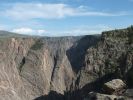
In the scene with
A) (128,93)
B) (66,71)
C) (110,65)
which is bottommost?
(66,71)

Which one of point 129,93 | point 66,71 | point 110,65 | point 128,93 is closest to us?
point 129,93

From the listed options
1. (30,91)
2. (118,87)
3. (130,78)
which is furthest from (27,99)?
(118,87)

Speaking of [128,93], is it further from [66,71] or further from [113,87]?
[66,71]

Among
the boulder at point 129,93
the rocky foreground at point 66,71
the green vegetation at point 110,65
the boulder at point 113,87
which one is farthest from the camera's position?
the green vegetation at point 110,65

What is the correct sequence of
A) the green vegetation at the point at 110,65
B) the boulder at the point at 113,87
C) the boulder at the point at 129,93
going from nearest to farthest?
the boulder at the point at 129,93 → the boulder at the point at 113,87 → the green vegetation at the point at 110,65

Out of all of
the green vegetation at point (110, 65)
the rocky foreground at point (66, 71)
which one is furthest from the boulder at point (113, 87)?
the green vegetation at point (110, 65)

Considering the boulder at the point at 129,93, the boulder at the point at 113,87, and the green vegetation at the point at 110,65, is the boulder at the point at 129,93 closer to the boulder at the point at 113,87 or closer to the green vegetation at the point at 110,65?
the boulder at the point at 113,87

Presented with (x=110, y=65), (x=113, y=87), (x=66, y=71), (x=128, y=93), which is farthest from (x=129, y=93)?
(x=66, y=71)

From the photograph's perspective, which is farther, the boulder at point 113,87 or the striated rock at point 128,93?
the boulder at point 113,87
